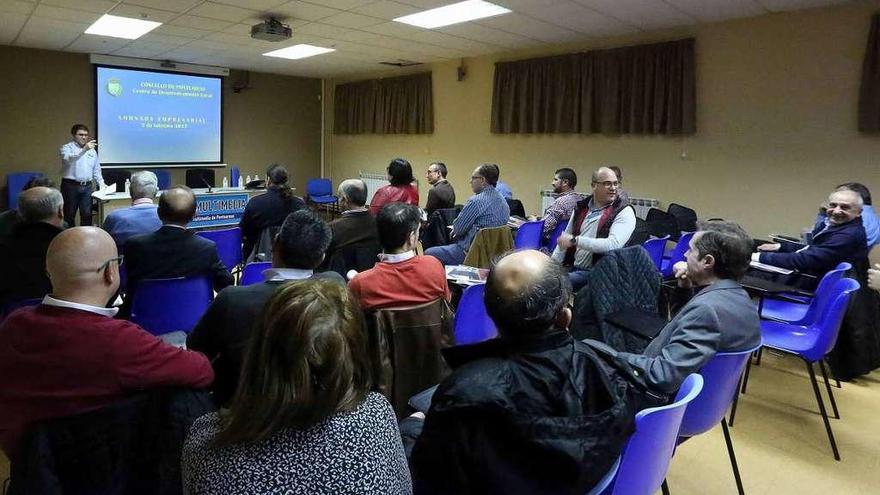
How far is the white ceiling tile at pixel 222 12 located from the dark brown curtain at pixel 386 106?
3518mm

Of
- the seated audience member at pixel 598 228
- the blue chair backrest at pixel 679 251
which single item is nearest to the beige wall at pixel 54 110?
the seated audience member at pixel 598 228

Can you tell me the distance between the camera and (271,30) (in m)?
5.69

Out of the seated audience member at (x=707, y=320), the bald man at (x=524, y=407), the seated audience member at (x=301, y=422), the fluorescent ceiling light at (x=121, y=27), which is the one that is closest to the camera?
the seated audience member at (x=301, y=422)

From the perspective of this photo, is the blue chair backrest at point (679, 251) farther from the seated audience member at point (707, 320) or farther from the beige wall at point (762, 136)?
the seated audience member at point (707, 320)

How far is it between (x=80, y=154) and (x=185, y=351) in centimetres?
703

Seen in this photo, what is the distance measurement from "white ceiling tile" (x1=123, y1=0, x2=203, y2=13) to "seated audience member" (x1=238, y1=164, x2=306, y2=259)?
2.28 m

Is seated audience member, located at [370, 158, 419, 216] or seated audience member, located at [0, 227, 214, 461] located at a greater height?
seated audience member, located at [370, 158, 419, 216]

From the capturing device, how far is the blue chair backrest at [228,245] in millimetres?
4078

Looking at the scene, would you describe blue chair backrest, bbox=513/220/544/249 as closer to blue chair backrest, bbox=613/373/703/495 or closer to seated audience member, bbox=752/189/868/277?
seated audience member, bbox=752/189/868/277

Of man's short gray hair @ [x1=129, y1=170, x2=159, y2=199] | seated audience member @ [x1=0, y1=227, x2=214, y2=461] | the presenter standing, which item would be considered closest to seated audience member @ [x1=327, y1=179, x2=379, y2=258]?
man's short gray hair @ [x1=129, y1=170, x2=159, y2=199]

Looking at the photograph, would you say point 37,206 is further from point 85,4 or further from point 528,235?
point 85,4

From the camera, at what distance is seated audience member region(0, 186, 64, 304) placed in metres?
2.42

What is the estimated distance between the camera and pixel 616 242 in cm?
329

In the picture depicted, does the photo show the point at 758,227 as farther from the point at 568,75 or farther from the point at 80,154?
the point at 80,154
